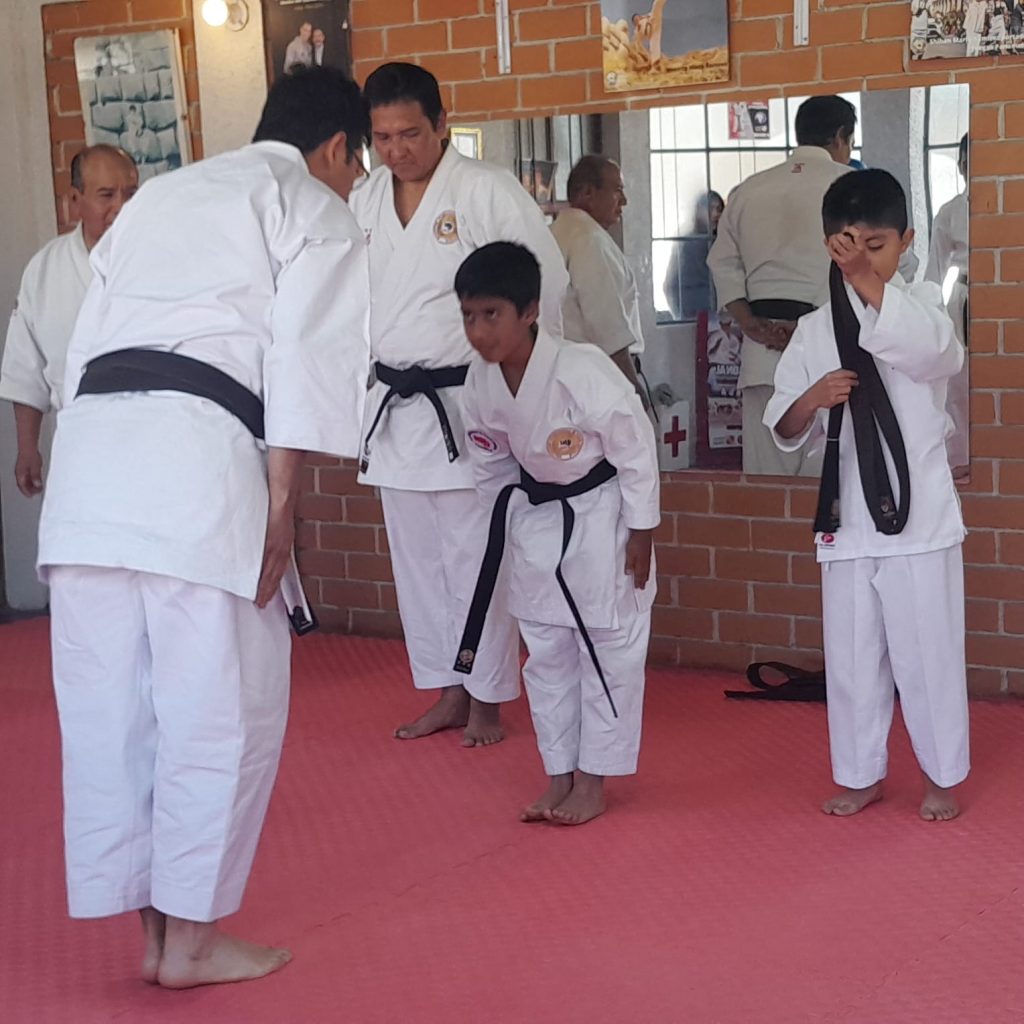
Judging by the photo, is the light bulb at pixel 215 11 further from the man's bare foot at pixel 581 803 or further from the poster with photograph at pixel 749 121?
the man's bare foot at pixel 581 803

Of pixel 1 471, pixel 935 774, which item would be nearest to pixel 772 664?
pixel 935 774

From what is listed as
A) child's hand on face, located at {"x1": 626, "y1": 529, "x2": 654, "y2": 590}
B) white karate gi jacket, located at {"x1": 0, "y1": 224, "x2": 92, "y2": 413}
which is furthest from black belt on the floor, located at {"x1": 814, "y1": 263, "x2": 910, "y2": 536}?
white karate gi jacket, located at {"x1": 0, "y1": 224, "x2": 92, "y2": 413}

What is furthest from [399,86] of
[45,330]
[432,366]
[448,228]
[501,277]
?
[45,330]

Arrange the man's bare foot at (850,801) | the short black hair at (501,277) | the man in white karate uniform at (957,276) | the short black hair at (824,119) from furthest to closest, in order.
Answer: the short black hair at (824,119) < the man in white karate uniform at (957,276) < the man's bare foot at (850,801) < the short black hair at (501,277)

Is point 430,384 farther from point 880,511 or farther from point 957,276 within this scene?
point 957,276

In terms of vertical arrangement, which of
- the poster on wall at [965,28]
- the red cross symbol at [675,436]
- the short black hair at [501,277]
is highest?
the poster on wall at [965,28]

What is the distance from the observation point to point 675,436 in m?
4.43

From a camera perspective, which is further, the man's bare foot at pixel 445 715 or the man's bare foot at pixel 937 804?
the man's bare foot at pixel 445 715

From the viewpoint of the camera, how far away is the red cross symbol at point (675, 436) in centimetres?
441

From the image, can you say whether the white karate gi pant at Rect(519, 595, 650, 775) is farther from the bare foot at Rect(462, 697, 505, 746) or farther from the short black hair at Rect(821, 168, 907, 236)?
the short black hair at Rect(821, 168, 907, 236)

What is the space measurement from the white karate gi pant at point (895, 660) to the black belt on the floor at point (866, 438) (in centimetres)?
10

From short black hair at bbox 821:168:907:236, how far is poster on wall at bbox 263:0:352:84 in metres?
2.31

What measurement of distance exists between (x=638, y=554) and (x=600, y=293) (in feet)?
4.78

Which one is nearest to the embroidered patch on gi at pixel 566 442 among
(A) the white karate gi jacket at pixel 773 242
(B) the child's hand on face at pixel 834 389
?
(B) the child's hand on face at pixel 834 389
